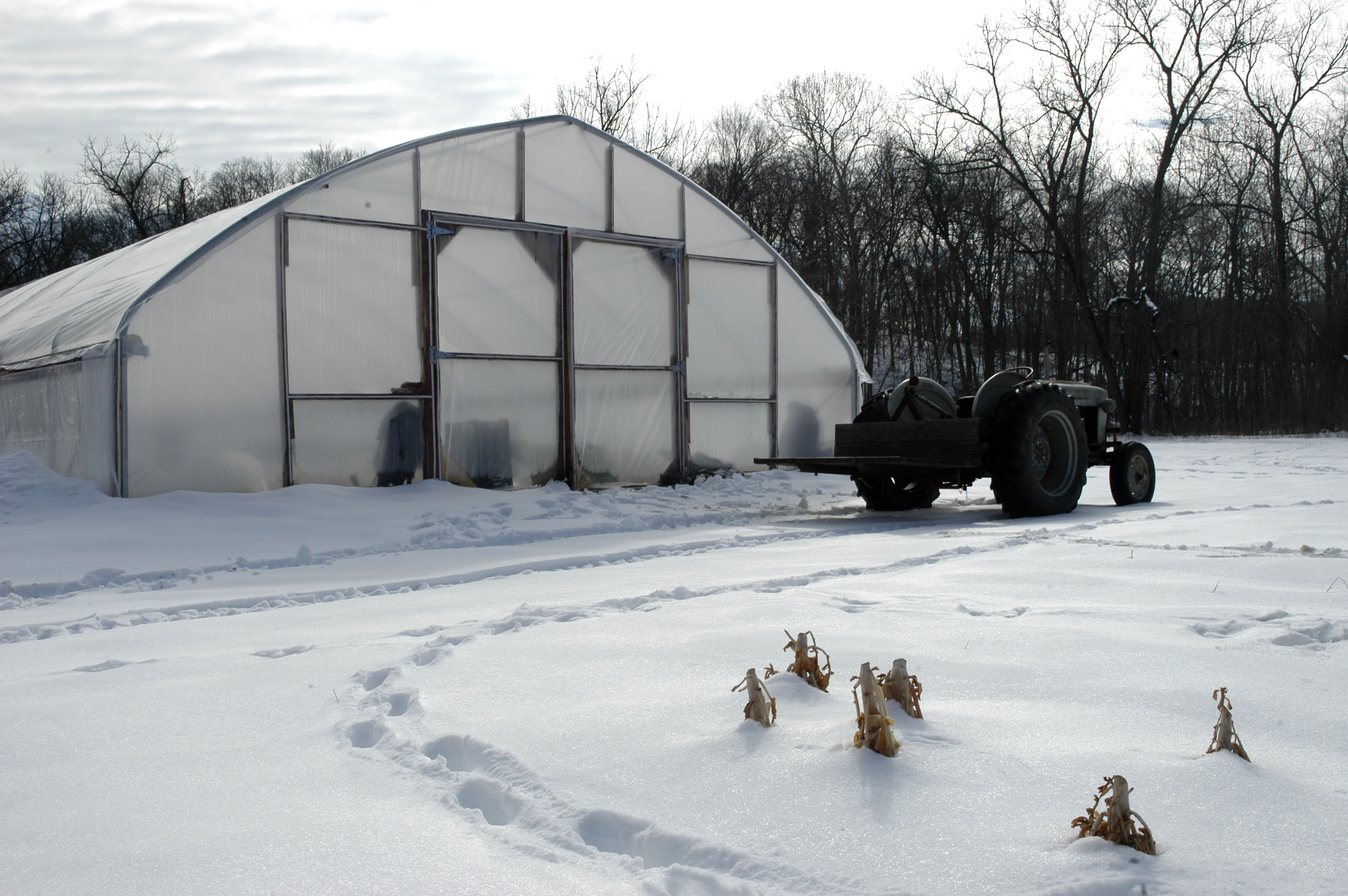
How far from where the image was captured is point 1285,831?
78.9 inches

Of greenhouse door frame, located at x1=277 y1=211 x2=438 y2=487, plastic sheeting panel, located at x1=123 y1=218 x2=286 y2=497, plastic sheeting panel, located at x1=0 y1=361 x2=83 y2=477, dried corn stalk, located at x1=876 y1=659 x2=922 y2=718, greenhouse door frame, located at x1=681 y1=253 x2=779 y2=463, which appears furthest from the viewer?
greenhouse door frame, located at x1=681 y1=253 x2=779 y2=463

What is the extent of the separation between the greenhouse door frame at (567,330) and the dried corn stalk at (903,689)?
8508mm

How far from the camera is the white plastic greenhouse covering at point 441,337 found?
30.1 ft

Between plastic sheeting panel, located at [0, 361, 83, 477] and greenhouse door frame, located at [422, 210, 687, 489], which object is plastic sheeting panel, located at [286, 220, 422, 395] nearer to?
greenhouse door frame, located at [422, 210, 687, 489]

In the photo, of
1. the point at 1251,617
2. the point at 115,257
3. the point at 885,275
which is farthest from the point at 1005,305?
the point at 1251,617

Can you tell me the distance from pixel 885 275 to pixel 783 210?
4141 mm

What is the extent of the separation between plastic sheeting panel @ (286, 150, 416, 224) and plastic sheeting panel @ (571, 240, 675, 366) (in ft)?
7.19

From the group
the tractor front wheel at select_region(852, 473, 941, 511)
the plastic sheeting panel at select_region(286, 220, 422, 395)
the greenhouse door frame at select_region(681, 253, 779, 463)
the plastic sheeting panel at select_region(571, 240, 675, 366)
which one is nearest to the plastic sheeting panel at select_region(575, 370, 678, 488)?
the plastic sheeting panel at select_region(571, 240, 675, 366)

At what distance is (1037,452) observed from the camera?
947 centimetres

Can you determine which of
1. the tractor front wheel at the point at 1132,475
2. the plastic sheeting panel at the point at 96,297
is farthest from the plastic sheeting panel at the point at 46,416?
the tractor front wheel at the point at 1132,475

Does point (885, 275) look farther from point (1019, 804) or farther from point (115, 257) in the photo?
point (1019, 804)

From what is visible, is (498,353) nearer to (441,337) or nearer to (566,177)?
(441,337)

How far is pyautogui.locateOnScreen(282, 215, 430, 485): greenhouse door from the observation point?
9797 mm

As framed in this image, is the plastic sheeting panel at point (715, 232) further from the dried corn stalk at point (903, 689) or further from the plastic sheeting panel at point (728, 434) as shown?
the dried corn stalk at point (903, 689)
